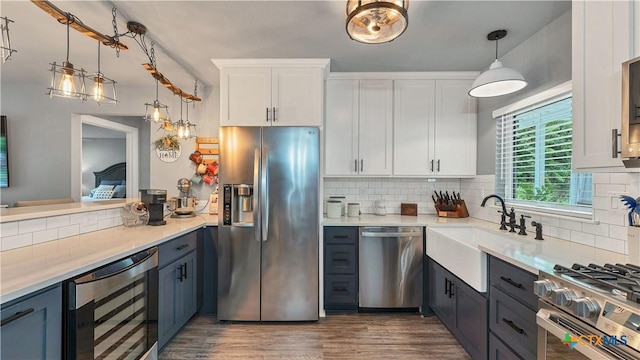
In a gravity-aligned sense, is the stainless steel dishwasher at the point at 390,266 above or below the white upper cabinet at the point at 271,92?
below

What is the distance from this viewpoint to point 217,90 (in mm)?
3369

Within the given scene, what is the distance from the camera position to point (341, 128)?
3.00 meters

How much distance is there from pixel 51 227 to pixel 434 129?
3336 millimetres

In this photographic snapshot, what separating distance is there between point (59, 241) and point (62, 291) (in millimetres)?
785

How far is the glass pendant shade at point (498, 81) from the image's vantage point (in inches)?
72.0

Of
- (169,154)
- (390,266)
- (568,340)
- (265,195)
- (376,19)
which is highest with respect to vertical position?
(376,19)

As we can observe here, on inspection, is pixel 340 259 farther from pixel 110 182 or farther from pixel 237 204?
pixel 110 182

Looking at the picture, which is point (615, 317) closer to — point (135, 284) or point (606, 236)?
point (606, 236)

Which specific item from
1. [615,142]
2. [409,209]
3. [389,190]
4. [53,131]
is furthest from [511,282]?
[53,131]

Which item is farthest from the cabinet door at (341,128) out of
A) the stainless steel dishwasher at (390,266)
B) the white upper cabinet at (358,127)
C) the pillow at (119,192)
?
the pillow at (119,192)

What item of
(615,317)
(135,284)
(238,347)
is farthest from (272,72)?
(615,317)

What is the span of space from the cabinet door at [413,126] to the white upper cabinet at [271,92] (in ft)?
3.07

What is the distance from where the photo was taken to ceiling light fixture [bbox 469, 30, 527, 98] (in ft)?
6.01

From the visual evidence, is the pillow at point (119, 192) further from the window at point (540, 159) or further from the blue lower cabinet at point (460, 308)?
the window at point (540, 159)
